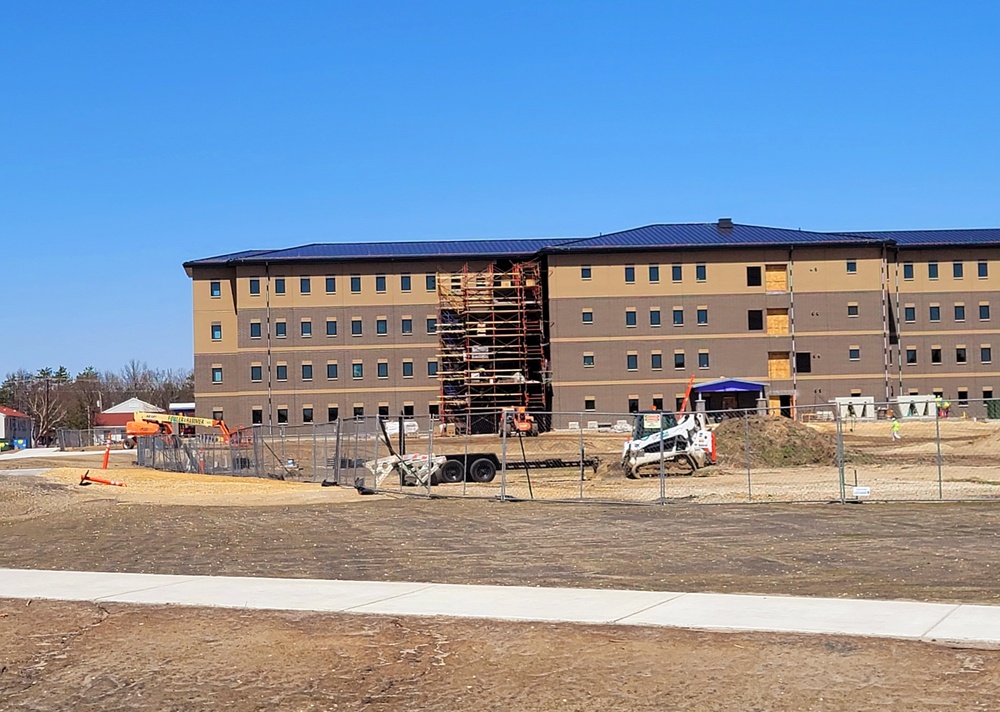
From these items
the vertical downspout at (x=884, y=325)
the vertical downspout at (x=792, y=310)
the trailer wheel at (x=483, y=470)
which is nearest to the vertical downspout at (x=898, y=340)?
the vertical downspout at (x=884, y=325)

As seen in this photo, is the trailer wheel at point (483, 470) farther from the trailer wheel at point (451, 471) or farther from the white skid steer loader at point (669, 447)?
the white skid steer loader at point (669, 447)

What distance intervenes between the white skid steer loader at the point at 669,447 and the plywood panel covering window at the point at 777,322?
2010 inches

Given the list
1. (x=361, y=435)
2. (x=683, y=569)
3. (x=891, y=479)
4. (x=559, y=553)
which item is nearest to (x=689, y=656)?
(x=683, y=569)

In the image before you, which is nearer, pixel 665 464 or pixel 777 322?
pixel 665 464

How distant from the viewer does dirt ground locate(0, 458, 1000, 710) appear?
27.4 feet

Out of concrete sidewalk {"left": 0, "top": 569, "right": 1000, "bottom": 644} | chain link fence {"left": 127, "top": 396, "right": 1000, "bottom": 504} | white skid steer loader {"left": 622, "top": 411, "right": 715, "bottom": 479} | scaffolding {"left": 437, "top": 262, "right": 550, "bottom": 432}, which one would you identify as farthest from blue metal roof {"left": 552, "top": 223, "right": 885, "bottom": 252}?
concrete sidewalk {"left": 0, "top": 569, "right": 1000, "bottom": 644}

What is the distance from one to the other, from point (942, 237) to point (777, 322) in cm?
1652

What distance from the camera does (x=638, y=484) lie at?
34375 millimetres

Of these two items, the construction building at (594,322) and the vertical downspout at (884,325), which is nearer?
the vertical downspout at (884,325)

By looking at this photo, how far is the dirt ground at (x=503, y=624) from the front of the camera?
27.4 ft

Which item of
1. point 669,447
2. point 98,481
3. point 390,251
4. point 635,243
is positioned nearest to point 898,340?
point 635,243

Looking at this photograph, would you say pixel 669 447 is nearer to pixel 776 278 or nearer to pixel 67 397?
pixel 776 278

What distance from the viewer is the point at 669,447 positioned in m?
37.7

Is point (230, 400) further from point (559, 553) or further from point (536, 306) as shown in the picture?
point (559, 553)
